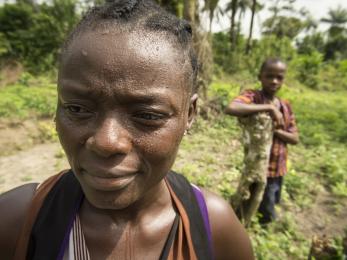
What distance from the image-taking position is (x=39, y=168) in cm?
482

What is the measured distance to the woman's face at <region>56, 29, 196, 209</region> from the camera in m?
0.72

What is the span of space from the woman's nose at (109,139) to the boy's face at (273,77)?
7.84 ft

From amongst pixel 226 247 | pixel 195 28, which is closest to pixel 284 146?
pixel 226 247

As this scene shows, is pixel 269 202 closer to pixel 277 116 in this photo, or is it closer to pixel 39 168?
pixel 277 116

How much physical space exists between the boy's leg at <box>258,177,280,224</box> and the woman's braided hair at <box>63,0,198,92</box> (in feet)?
8.52

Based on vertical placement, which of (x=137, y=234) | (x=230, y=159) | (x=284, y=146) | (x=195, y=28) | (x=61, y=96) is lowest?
(x=230, y=159)

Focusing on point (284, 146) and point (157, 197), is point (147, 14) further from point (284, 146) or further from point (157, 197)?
point (284, 146)

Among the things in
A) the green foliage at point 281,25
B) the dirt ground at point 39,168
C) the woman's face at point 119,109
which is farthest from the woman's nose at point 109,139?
the green foliage at point 281,25

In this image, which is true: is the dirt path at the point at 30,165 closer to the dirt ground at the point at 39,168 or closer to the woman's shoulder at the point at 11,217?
the dirt ground at the point at 39,168

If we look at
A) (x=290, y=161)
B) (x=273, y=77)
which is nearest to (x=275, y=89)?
(x=273, y=77)

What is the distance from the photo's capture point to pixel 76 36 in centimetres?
79

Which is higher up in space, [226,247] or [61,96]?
[61,96]

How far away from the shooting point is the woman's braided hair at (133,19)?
0.77 m

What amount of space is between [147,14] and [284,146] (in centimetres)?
250
